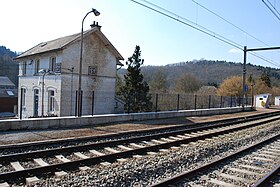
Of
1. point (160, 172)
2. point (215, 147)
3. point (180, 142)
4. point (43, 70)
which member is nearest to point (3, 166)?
point (160, 172)

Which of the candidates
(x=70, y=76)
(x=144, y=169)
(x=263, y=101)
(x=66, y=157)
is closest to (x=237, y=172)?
(x=144, y=169)

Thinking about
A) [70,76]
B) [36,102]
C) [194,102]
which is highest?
[70,76]

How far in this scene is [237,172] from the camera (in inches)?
264

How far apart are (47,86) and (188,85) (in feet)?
142

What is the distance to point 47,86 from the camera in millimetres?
26297

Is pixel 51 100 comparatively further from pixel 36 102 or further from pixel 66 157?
pixel 66 157

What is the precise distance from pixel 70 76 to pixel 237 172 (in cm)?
2077

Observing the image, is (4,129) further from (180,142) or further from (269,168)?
(269,168)

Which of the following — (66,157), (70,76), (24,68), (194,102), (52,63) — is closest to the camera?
(66,157)

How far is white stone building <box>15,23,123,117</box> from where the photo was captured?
24.4 meters

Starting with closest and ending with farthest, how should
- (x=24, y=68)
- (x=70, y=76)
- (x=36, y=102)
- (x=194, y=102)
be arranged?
1. (x=70, y=76)
2. (x=194, y=102)
3. (x=36, y=102)
4. (x=24, y=68)

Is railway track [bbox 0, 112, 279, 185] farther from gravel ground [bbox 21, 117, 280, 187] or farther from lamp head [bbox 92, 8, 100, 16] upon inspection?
lamp head [bbox 92, 8, 100, 16]

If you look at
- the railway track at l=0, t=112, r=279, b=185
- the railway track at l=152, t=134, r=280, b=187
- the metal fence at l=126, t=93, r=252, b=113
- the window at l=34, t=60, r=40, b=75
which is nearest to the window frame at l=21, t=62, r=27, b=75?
the window at l=34, t=60, r=40, b=75

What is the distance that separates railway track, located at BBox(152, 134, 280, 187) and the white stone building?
18045mm
